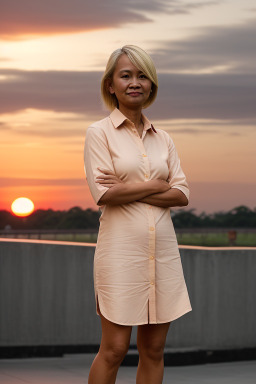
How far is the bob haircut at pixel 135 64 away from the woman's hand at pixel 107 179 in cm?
40

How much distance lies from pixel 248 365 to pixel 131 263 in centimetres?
340

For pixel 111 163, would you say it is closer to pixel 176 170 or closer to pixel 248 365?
pixel 176 170

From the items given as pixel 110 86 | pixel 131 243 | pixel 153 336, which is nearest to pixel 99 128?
pixel 110 86

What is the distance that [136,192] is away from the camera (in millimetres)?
3844

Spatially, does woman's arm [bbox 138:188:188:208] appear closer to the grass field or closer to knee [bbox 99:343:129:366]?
knee [bbox 99:343:129:366]

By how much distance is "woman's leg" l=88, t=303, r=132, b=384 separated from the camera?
3844 mm

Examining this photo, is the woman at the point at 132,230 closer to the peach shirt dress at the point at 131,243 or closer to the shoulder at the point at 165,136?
the peach shirt dress at the point at 131,243

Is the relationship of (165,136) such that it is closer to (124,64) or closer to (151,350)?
(124,64)

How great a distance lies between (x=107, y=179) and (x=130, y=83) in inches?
18.7

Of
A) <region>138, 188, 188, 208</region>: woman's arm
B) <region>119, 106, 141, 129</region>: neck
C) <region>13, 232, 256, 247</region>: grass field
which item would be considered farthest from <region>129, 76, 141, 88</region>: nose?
<region>13, 232, 256, 247</region>: grass field

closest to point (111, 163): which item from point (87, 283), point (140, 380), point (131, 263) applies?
point (131, 263)

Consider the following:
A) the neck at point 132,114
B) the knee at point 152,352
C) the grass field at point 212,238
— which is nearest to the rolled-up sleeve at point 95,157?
the neck at point 132,114

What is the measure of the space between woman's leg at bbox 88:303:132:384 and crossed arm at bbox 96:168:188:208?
0.57 metres

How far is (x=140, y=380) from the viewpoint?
4.04m
